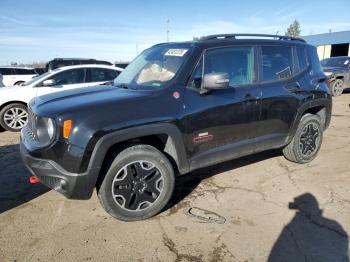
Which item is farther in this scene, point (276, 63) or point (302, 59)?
point (302, 59)

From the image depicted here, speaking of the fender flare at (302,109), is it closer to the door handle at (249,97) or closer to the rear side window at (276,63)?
the rear side window at (276,63)

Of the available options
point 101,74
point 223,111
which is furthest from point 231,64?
point 101,74

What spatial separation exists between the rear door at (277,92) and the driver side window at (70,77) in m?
5.44

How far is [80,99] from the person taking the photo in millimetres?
3488

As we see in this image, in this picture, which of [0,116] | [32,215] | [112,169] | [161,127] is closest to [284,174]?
[161,127]

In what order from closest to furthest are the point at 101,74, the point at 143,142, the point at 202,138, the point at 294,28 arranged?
the point at 143,142 < the point at 202,138 < the point at 101,74 < the point at 294,28

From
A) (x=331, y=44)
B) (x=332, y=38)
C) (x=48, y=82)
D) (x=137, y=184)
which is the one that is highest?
(x=332, y=38)

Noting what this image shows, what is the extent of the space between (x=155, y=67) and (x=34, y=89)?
16.8 ft

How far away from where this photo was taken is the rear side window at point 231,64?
3.81m

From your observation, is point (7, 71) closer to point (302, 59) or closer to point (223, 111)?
point (302, 59)

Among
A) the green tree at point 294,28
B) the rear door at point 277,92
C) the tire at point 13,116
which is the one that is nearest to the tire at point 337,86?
the rear door at point 277,92

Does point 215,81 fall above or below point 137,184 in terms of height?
above

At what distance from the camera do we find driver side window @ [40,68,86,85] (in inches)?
326

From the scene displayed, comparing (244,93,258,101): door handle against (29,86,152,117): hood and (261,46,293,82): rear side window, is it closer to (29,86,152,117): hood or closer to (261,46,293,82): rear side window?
(261,46,293,82): rear side window
